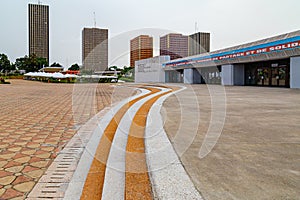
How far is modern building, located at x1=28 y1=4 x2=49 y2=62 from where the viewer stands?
4144 inches

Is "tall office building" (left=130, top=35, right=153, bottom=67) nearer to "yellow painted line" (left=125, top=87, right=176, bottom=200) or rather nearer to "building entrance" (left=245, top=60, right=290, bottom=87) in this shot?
"yellow painted line" (left=125, top=87, right=176, bottom=200)

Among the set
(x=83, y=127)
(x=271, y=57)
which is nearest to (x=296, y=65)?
(x=271, y=57)

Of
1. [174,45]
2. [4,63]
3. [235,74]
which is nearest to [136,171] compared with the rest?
[174,45]

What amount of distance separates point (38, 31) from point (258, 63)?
9760 centimetres

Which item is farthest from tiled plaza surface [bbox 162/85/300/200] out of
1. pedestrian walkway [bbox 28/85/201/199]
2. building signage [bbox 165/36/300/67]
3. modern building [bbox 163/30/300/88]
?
modern building [bbox 163/30/300/88]

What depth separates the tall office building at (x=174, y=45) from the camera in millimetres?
5668

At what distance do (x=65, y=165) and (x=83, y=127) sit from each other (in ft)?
8.48

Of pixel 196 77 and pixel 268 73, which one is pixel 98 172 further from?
pixel 196 77

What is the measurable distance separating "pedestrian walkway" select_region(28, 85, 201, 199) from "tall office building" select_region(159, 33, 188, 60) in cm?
197

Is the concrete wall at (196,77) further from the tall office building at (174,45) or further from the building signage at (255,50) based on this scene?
the tall office building at (174,45)

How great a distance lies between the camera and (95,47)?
7.21m

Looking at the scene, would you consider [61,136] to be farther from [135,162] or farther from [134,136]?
[135,162]

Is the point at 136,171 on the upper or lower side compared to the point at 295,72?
lower

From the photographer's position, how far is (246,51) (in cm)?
2489
